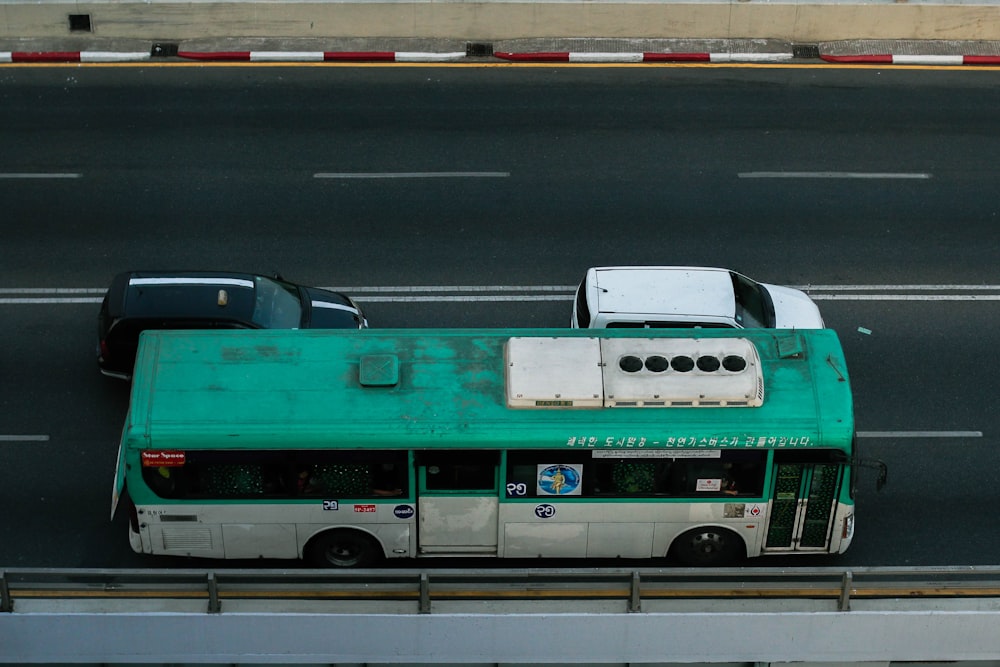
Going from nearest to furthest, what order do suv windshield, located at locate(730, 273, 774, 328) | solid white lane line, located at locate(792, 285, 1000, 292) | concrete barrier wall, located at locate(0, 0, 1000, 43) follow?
suv windshield, located at locate(730, 273, 774, 328), solid white lane line, located at locate(792, 285, 1000, 292), concrete barrier wall, located at locate(0, 0, 1000, 43)

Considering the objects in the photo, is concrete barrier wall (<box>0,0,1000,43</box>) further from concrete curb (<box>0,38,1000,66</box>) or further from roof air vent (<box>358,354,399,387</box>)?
roof air vent (<box>358,354,399,387</box>)

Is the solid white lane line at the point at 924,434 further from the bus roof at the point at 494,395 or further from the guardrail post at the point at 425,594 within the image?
the guardrail post at the point at 425,594

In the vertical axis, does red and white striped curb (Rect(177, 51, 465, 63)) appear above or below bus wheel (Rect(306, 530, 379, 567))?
above

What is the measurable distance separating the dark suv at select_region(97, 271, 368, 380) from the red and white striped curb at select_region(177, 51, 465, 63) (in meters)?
8.73

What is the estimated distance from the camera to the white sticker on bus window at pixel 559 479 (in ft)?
47.9

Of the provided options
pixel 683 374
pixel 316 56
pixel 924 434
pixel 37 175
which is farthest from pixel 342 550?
pixel 316 56

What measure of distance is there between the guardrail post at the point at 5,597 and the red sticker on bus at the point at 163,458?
197 cm

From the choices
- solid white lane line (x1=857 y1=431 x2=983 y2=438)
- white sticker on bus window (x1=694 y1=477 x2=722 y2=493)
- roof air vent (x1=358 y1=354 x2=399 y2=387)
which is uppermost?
roof air vent (x1=358 y1=354 x2=399 y2=387)

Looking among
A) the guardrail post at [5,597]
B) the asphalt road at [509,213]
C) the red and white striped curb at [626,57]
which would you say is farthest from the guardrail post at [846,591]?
the red and white striped curb at [626,57]

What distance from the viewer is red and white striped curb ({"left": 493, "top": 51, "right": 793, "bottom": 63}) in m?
25.6

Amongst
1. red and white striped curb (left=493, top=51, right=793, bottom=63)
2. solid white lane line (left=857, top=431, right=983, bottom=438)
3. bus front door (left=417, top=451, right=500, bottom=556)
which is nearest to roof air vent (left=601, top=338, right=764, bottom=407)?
bus front door (left=417, top=451, right=500, bottom=556)

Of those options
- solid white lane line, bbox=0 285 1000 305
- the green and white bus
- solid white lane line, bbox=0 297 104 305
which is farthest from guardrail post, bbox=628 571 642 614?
solid white lane line, bbox=0 297 104 305

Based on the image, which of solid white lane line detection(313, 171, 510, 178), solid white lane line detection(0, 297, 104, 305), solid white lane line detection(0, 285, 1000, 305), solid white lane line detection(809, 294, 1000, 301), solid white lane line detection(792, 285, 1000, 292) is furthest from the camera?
solid white lane line detection(313, 171, 510, 178)

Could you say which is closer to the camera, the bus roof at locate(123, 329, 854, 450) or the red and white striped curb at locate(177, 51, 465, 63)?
the bus roof at locate(123, 329, 854, 450)
